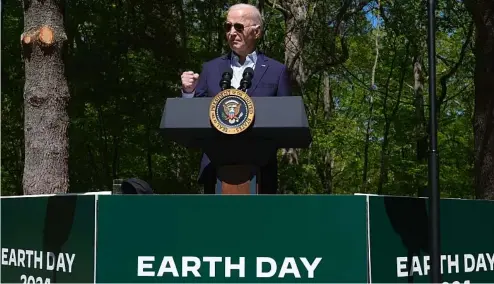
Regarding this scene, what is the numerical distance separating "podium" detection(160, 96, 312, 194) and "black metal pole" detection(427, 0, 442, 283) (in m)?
0.75

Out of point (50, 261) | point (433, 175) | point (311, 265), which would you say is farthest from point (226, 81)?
point (50, 261)

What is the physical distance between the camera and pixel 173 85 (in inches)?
595

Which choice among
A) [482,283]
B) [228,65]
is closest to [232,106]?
[228,65]

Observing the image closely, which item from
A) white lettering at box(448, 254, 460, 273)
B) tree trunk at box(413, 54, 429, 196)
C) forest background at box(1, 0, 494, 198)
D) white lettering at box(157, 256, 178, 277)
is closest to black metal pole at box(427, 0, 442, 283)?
white lettering at box(448, 254, 460, 273)

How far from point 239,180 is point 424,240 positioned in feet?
4.02

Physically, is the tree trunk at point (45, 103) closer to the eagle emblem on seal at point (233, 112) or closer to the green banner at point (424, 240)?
the eagle emblem on seal at point (233, 112)

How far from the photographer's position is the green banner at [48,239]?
154 inches

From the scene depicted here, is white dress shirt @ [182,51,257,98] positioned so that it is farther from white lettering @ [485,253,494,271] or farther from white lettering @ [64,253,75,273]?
white lettering @ [485,253,494,271]

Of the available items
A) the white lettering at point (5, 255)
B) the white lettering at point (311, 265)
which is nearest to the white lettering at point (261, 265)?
the white lettering at point (311, 265)

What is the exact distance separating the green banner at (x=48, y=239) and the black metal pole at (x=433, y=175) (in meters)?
1.93

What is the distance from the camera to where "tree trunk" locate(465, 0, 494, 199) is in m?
9.59

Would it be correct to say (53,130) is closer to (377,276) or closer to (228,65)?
(228,65)

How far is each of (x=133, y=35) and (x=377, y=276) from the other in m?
12.0

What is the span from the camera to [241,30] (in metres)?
4.73
